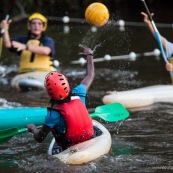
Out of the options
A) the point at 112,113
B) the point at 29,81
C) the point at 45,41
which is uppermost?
the point at 45,41

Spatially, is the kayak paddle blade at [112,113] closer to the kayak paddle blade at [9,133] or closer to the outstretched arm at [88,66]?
the outstretched arm at [88,66]

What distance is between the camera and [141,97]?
839 cm

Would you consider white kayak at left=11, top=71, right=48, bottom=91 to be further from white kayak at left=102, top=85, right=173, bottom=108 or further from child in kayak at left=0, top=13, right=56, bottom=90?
white kayak at left=102, top=85, right=173, bottom=108

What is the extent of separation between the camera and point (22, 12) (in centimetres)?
1831

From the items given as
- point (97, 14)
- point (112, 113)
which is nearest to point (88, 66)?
point (112, 113)

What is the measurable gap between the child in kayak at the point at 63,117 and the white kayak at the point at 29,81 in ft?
11.5

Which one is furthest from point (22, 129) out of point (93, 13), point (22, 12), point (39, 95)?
point (22, 12)

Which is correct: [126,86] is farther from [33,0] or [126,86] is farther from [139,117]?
[33,0]

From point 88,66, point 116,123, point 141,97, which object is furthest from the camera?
point 141,97

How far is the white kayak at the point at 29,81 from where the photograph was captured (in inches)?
364

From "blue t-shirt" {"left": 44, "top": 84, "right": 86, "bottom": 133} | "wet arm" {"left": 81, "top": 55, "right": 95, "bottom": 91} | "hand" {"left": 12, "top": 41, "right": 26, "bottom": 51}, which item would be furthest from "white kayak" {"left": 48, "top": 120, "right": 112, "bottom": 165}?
"hand" {"left": 12, "top": 41, "right": 26, "bottom": 51}

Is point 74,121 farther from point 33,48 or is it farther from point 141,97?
point 33,48

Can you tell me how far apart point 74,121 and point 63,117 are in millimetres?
106

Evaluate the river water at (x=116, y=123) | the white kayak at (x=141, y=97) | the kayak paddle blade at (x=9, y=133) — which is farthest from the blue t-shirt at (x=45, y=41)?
the kayak paddle blade at (x=9, y=133)
